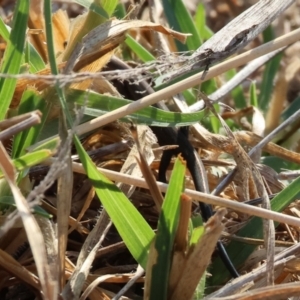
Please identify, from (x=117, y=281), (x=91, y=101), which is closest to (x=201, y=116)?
(x=91, y=101)

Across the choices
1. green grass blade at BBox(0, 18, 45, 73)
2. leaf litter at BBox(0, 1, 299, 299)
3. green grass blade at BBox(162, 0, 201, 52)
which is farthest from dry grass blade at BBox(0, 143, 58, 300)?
green grass blade at BBox(162, 0, 201, 52)

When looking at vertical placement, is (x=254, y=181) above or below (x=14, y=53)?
below

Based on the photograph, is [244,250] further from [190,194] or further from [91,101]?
[91,101]

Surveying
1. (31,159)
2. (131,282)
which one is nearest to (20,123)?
(31,159)

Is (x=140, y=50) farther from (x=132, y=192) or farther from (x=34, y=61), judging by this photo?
(x=132, y=192)

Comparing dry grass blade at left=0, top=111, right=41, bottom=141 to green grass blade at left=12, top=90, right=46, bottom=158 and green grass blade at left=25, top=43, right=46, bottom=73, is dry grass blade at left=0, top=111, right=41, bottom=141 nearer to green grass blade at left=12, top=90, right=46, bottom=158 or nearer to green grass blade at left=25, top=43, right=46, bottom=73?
green grass blade at left=12, top=90, right=46, bottom=158

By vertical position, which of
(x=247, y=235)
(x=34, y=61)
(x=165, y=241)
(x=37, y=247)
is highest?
(x=34, y=61)

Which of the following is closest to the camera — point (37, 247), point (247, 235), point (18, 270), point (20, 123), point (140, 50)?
point (37, 247)
